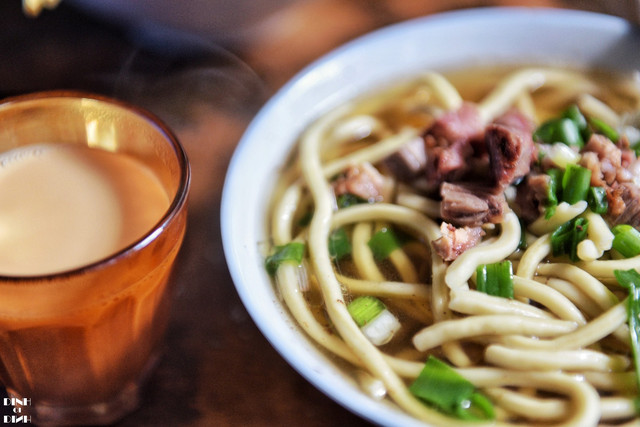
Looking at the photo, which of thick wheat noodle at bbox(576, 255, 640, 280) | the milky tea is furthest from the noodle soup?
the milky tea

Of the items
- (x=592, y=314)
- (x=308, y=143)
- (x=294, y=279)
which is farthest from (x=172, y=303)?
(x=592, y=314)

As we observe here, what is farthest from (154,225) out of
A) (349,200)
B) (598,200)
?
(598,200)

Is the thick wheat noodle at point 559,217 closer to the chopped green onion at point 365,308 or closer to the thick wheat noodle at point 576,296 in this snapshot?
the thick wheat noodle at point 576,296

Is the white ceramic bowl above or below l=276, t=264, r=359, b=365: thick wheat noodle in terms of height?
above

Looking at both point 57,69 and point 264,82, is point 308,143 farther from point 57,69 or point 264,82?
point 57,69

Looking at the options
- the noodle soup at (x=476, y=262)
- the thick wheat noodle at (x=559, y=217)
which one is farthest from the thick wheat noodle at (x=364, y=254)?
the thick wheat noodle at (x=559, y=217)

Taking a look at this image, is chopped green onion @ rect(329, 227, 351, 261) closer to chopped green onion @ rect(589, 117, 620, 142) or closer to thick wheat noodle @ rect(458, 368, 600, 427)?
thick wheat noodle @ rect(458, 368, 600, 427)
